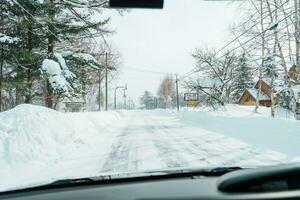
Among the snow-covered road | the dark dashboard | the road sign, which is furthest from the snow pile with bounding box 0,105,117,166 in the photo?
the road sign

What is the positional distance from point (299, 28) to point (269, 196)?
83.6 ft

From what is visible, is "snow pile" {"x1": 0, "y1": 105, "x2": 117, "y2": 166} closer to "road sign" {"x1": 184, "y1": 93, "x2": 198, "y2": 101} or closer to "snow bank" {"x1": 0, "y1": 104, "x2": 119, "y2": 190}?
"snow bank" {"x1": 0, "y1": 104, "x2": 119, "y2": 190}

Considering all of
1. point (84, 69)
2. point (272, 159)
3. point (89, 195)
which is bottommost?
point (272, 159)

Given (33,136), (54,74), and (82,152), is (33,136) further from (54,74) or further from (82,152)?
(54,74)

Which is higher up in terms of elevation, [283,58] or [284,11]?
[284,11]

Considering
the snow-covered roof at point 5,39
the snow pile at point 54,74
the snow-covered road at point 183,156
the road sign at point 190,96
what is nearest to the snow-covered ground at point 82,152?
the snow-covered road at point 183,156

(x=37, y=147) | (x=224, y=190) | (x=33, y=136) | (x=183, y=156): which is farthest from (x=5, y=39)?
(x=224, y=190)

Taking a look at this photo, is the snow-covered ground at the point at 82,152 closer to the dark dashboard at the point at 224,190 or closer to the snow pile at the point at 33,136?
the snow pile at the point at 33,136

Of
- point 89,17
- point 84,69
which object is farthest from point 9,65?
point 89,17

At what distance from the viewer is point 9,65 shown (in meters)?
23.6

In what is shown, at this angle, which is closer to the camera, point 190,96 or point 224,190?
point 224,190

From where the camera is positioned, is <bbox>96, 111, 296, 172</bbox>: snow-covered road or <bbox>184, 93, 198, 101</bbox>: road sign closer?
<bbox>96, 111, 296, 172</bbox>: snow-covered road

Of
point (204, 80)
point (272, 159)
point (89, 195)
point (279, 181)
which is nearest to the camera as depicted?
point (279, 181)

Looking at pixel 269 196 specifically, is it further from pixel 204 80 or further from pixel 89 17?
pixel 204 80
